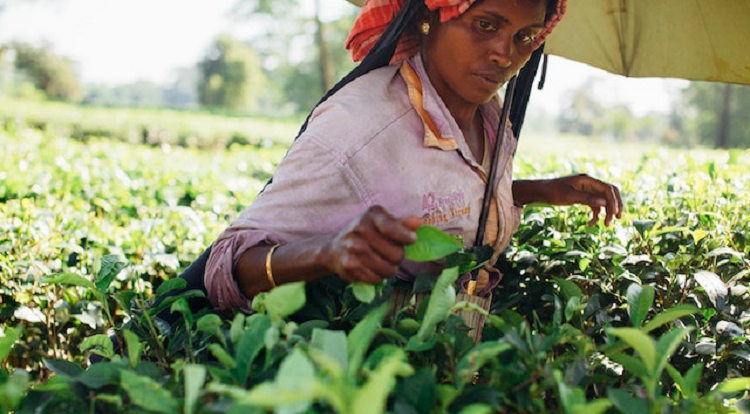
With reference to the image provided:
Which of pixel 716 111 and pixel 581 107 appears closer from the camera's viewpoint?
pixel 716 111

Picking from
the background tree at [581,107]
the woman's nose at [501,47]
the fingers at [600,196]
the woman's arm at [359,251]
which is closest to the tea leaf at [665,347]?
the woman's arm at [359,251]

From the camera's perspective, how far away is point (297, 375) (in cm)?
91

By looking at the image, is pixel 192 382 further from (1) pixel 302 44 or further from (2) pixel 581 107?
(2) pixel 581 107

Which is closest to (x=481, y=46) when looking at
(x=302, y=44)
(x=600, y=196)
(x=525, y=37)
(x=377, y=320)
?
(x=525, y=37)

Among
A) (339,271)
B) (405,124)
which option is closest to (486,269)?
(405,124)

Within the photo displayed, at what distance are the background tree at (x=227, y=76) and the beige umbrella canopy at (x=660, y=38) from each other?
49.2 meters


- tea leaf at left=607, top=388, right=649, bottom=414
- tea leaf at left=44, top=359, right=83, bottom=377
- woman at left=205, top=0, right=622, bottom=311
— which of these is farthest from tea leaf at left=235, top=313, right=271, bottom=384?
tea leaf at left=607, top=388, right=649, bottom=414

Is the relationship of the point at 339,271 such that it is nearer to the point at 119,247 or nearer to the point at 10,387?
the point at 10,387

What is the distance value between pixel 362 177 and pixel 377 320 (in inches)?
27.5

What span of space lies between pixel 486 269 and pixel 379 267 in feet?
3.22

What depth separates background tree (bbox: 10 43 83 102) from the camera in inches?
1748

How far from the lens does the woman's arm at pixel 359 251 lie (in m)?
1.32

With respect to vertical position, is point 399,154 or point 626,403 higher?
point 399,154

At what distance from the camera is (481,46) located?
6.46ft
